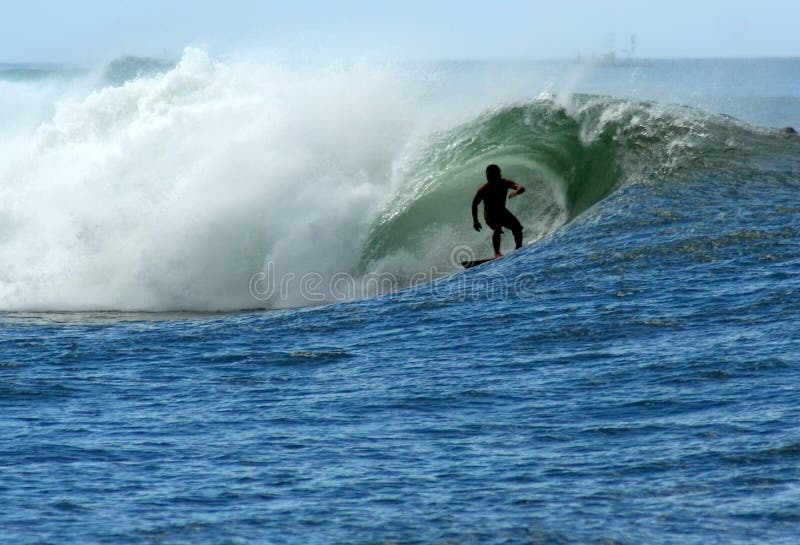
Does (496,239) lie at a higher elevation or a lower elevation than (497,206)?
lower

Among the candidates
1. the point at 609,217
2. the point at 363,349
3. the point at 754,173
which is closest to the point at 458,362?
the point at 363,349

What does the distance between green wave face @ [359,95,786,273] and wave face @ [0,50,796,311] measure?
38 millimetres

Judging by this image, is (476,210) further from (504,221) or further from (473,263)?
(473,263)

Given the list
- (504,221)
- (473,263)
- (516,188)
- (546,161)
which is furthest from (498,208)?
(546,161)

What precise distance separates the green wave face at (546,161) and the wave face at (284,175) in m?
0.04

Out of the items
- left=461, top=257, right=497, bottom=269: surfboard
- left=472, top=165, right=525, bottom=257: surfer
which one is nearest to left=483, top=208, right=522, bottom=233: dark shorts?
left=472, top=165, right=525, bottom=257: surfer

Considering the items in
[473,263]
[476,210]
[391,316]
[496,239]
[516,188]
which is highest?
[516,188]

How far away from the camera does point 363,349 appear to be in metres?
11.9

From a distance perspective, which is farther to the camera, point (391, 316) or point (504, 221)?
point (504, 221)

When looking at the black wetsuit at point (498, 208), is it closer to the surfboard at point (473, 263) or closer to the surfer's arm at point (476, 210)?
the surfer's arm at point (476, 210)

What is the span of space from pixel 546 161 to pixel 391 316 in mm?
6655

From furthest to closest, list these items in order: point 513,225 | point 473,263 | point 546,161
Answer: point 546,161
point 513,225
point 473,263

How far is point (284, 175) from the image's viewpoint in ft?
61.8

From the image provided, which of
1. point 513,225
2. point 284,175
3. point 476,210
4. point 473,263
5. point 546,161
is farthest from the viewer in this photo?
point 546,161
